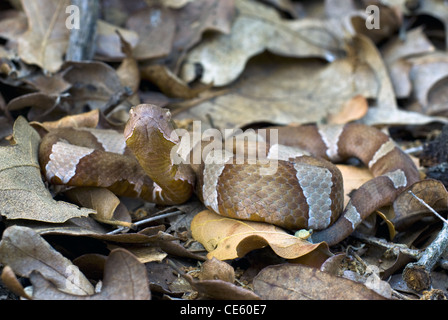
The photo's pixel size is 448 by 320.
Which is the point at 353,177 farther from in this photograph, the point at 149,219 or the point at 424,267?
the point at 149,219

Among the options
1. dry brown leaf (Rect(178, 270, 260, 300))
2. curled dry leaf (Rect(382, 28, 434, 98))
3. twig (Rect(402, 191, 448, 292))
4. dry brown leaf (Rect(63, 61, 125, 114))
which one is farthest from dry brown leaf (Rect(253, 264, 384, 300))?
curled dry leaf (Rect(382, 28, 434, 98))

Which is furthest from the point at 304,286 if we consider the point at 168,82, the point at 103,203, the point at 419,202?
the point at 168,82

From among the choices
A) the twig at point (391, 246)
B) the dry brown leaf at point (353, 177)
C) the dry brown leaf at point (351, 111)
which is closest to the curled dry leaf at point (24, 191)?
the twig at point (391, 246)

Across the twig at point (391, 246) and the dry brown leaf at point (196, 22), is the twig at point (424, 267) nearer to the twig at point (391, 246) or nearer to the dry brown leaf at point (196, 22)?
the twig at point (391, 246)

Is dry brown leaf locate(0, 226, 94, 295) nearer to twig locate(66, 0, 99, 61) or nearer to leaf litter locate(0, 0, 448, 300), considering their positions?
leaf litter locate(0, 0, 448, 300)
